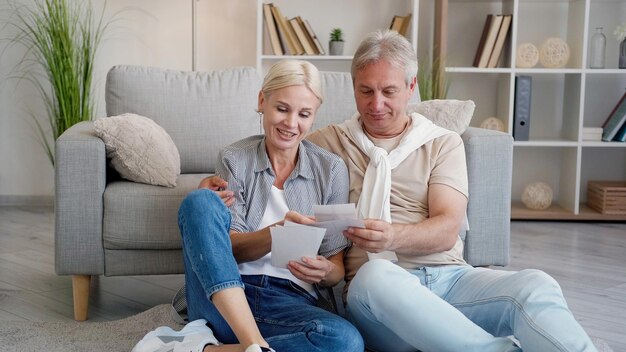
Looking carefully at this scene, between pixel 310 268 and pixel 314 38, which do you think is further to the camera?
pixel 314 38

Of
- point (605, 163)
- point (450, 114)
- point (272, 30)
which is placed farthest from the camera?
point (605, 163)

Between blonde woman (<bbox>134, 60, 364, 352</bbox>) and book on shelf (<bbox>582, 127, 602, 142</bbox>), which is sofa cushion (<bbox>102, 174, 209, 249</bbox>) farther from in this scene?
book on shelf (<bbox>582, 127, 602, 142</bbox>)

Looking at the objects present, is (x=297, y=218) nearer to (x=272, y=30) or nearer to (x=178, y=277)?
(x=178, y=277)

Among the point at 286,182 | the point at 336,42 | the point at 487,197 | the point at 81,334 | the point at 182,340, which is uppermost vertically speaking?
the point at 336,42

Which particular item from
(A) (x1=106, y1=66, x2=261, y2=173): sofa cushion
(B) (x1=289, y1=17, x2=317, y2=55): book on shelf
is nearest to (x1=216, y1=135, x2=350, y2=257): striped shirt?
(A) (x1=106, y1=66, x2=261, y2=173): sofa cushion

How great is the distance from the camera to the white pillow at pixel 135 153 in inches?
105

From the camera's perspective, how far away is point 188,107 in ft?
10.3

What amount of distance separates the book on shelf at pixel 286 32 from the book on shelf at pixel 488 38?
3.26 ft

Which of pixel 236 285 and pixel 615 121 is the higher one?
pixel 615 121

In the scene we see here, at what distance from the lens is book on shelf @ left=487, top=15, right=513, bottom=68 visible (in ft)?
14.6

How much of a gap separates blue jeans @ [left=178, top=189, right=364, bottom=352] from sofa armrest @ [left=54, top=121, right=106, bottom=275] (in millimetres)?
666

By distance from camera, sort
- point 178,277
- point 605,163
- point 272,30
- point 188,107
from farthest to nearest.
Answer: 1. point 605,163
2. point 272,30
3. point 178,277
4. point 188,107

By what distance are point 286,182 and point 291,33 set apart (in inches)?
98.7

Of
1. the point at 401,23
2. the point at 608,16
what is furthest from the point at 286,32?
the point at 608,16
